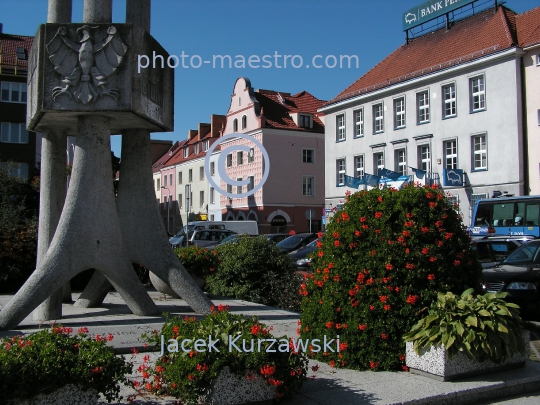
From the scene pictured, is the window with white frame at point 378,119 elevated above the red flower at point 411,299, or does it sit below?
above

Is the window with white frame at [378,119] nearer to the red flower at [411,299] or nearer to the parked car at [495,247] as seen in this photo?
the parked car at [495,247]

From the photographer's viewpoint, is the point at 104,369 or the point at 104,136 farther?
the point at 104,136

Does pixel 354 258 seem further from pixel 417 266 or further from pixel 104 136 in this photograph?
pixel 104 136

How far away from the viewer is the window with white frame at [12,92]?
135 ft

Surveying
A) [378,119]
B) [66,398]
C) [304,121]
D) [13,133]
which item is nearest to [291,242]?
[378,119]

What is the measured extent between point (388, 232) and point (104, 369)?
316 cm

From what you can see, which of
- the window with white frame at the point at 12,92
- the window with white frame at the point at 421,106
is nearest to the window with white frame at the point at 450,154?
the window with white frame at the point at 421,106

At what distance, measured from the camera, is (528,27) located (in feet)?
104

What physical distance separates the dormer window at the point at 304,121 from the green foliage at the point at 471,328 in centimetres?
3339

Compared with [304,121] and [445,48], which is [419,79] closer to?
[445,48]

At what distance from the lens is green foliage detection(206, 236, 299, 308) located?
12039 mm

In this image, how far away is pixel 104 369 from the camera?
14.2ft

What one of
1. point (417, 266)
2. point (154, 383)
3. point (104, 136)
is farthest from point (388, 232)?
point (104, 136)

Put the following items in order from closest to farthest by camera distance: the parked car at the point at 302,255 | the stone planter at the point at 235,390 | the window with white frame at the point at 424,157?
the stone planter at the point at 235,390, the parked car at the point at 302,255, the window with white frame at the point at 424,157
